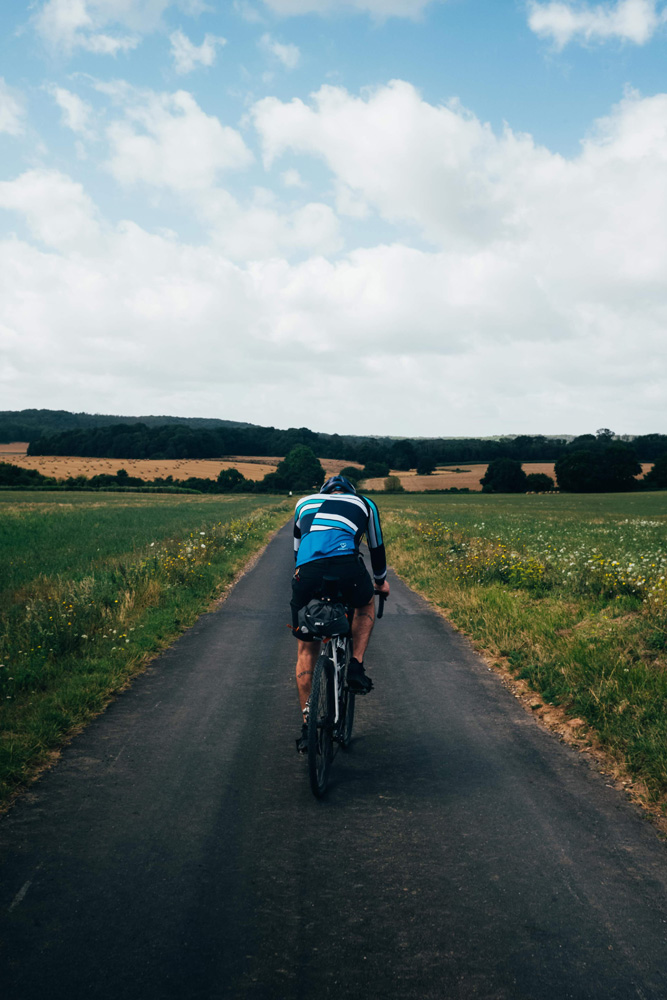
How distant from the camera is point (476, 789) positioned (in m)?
4.58

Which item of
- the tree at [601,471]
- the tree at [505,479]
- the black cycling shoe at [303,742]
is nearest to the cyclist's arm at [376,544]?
the black cycling shoe at [303,742]

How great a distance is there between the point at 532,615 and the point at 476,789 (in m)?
5.30

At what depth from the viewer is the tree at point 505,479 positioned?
103812 mm

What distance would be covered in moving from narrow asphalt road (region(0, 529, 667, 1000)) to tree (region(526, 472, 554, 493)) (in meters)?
104

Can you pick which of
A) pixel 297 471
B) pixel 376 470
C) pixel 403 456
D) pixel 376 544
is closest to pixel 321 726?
pixel 376 544

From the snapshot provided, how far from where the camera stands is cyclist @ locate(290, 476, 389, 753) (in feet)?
16.0

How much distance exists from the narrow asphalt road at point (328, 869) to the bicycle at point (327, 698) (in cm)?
23

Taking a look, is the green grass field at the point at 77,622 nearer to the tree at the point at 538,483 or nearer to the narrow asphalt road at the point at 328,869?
the narrow asphalt road at the point at 328,869

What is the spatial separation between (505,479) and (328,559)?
10357 cm

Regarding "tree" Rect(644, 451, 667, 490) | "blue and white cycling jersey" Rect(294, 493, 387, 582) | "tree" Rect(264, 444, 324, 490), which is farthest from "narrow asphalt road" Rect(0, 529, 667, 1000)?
"tree" Rect(644, 451, 667, 490)

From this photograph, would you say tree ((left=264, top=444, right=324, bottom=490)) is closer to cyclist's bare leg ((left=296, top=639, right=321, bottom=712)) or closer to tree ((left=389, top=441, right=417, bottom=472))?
tree ((left=389, top=441, right=417, bottom=472))

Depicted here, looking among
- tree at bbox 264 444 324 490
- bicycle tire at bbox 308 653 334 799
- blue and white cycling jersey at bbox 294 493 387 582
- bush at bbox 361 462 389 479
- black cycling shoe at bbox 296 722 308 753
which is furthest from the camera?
bush at bbox 361 462 389 479

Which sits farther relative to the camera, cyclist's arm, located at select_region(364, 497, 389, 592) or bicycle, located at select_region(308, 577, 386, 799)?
cyclist's arm, located at select_region(364, 497, 389, 592)

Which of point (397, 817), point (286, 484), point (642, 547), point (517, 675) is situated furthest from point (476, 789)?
point (286, 484)
